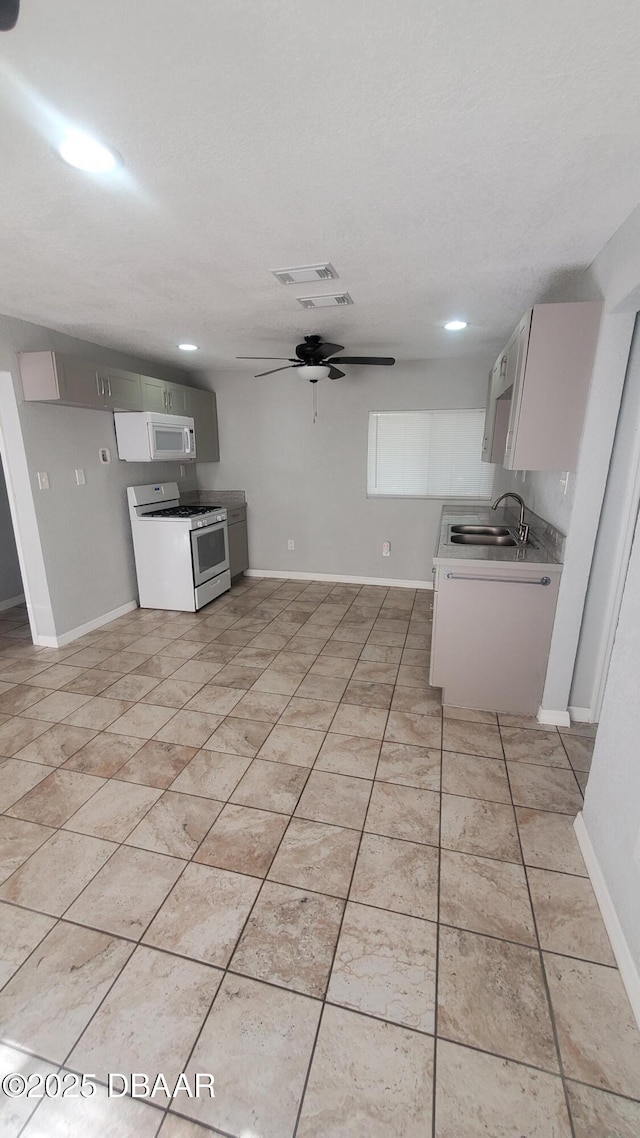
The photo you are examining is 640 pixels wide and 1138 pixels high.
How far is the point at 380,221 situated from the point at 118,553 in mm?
3359

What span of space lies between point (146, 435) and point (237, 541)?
1.51 m

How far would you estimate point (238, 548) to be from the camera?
16.4 feet

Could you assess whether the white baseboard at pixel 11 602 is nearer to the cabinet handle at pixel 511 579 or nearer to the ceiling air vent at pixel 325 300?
the ceiling air vent at pixel 325 300

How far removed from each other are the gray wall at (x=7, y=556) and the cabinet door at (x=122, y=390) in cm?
162

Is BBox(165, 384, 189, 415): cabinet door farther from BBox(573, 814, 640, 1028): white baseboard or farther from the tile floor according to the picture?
BBox(573, 814, 640, 1028): white baseboard

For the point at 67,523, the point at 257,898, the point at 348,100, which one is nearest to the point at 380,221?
the point at 348,100

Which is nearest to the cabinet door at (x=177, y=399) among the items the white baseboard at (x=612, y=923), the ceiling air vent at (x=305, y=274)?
the ceiling air vent at (x=305, y=274)

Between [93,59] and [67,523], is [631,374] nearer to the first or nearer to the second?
[93,59]

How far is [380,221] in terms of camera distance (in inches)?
67.6

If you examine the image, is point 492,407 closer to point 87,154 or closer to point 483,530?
point 483,530

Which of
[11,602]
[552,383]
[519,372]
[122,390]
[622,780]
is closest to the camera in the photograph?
[622,780]

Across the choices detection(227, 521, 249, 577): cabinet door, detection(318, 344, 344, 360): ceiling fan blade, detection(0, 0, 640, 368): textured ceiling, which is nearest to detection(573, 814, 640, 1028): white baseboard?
detection(0, 0, 640, 368): textured ceiling

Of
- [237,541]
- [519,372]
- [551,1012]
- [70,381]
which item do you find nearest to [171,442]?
[70,381]

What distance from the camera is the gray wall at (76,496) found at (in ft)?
10.4
